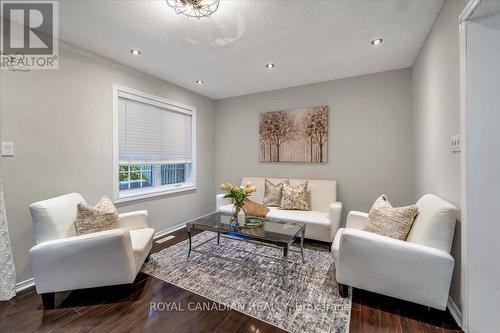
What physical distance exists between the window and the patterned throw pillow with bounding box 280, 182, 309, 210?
1752mm

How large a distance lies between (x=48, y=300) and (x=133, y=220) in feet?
2.93

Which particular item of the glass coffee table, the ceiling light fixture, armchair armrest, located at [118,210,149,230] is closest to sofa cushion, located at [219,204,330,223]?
the glass coffee table

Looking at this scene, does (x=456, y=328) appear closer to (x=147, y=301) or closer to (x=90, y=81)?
(x=147, y=301)

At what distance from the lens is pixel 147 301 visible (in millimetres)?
1801

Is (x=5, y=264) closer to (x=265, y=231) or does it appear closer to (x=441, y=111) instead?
(x=265, y=231)

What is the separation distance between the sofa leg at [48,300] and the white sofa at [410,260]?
2397 millimetres

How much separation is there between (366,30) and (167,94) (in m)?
2.87

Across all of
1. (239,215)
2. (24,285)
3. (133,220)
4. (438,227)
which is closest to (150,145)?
(133,220)

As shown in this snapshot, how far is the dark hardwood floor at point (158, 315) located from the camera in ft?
4.96

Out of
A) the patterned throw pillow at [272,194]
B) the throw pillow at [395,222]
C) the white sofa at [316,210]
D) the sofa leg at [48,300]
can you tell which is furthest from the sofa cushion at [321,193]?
the sofa leg at [48,300]

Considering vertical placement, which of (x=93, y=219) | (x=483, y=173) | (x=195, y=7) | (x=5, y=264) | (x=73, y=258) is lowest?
(x=5, y=264)

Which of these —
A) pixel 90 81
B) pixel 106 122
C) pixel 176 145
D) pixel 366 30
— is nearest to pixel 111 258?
pixel 106 122

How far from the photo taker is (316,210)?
3.29 meters

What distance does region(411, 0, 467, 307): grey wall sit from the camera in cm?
158
